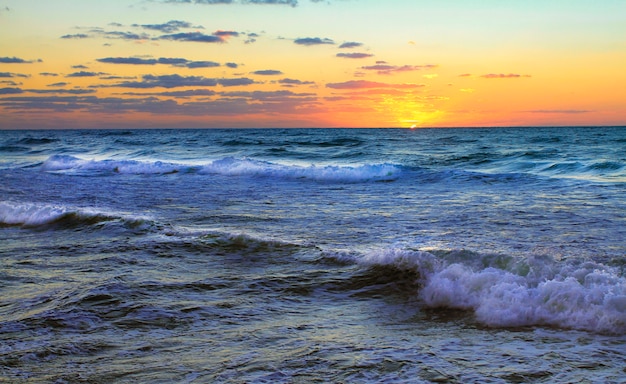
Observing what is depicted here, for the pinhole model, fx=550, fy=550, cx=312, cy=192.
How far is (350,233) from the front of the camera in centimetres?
897

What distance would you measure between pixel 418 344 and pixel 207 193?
11.8 meters

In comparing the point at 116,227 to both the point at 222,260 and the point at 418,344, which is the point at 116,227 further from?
the point at 418,344

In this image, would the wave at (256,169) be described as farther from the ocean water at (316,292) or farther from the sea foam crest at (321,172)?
the ocean water at (316,292)

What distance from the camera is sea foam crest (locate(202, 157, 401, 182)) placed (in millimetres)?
20605

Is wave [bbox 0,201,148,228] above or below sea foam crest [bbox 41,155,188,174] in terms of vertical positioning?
below

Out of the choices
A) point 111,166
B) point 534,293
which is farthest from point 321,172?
point 534,293

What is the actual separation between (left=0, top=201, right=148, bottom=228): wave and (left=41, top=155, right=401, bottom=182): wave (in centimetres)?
1075

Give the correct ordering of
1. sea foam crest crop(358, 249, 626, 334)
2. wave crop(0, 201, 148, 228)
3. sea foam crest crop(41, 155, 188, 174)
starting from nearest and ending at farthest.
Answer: sea foam crest crop(358, 249, 626, 334) < wave crop(0, 201, 148, 228) < sea foam crest crop(41, 155, 188, 174)

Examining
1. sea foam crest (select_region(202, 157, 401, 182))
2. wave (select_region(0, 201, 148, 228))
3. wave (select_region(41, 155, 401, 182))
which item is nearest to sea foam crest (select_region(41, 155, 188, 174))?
wave (select_region(41, 155, 401, 182))

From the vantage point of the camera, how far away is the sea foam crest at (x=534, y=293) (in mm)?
4785

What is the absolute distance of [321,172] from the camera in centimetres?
2150

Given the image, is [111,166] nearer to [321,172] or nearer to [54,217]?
[321,172]

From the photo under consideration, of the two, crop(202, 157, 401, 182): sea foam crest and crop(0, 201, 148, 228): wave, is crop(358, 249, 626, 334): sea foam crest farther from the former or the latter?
crop(202, 157, 401, 182): sea foam crest

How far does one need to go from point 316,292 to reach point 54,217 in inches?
265
